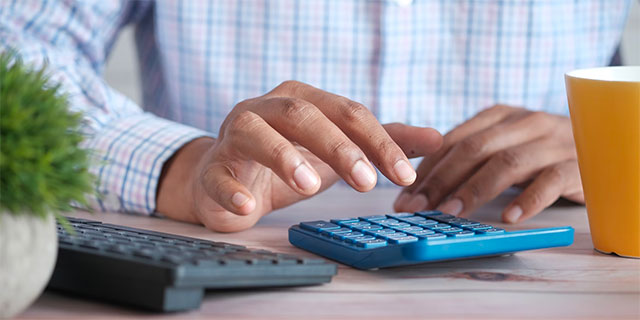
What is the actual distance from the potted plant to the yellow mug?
14.6 inches

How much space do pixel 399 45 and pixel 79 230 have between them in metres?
0.75

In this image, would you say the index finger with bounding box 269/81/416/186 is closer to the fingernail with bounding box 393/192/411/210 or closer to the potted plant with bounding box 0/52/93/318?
the fingernail with bounding box 393/192/411/210

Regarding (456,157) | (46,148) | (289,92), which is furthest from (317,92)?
(46,148)

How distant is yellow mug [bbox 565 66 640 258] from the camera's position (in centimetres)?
54

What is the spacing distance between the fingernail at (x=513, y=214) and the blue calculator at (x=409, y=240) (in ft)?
0.47

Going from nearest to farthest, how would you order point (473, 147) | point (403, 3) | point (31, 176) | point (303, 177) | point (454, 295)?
point (31, 176) → point (454, 295) → point (303, 177) → point (473, 147) → point (403, 3)

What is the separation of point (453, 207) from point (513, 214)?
0.06m

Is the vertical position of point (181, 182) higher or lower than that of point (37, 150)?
lower

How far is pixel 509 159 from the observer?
0.83 meters

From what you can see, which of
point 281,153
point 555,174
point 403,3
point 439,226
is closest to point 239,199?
point 281,153

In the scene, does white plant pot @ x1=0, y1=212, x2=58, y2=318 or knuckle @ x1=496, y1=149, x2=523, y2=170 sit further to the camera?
knuckle @ x1=496, y1=149, x2=523, y2=170

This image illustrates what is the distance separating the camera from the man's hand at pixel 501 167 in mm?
785

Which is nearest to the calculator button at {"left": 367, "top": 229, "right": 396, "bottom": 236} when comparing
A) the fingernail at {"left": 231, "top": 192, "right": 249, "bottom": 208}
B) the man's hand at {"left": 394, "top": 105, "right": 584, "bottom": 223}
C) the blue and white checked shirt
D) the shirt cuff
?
the fingernail at {"left": 231, "top": 192, "right": 249, "bottom": 208}

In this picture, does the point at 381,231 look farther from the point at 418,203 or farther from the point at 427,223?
the point at 418,203
